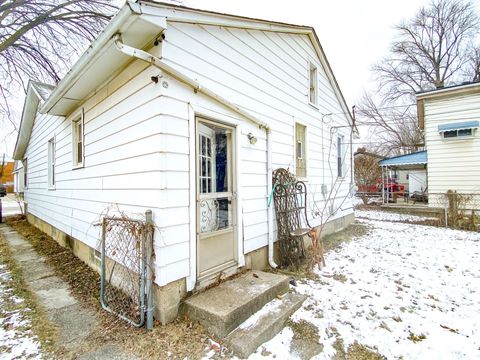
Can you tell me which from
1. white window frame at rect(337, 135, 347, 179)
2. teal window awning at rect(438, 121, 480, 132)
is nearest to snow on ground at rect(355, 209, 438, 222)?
white window frame at rect(337, 135, 347, 179)

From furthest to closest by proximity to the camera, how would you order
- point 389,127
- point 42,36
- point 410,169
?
point 389,127 → point 410,169 → point 42,36

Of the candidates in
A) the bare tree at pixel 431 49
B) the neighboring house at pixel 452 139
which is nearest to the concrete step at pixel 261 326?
the neighboring house at pixel 452 139

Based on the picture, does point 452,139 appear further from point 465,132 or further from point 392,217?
point 392,217

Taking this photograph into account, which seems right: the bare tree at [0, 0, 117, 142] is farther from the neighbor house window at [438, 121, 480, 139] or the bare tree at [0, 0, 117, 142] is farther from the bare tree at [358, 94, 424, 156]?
the bare tree at [358, 94, 424, 156]

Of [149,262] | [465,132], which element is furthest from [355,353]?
[465,132]

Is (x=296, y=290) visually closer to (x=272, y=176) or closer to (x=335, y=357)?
(x=335, y=357)

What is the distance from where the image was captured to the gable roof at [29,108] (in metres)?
7.19

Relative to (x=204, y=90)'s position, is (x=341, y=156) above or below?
below

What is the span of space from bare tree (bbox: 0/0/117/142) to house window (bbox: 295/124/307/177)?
23.4ft

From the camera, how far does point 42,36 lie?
25.4 ft

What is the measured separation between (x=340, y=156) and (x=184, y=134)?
7.06 meters

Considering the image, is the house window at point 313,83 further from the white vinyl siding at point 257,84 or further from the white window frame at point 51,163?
the white window frame at point 51,163

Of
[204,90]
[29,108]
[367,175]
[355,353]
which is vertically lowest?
[355,353]

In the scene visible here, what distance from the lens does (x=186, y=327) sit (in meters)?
2.71
